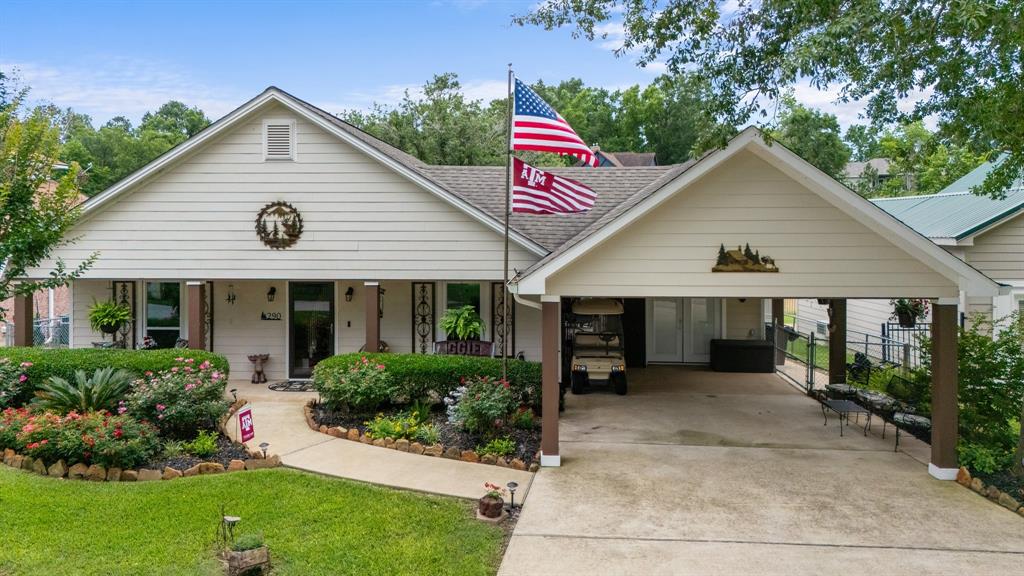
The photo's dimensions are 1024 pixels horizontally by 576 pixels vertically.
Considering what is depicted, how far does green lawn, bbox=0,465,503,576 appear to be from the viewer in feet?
18.9

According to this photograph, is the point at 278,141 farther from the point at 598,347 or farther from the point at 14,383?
the point at 598,347

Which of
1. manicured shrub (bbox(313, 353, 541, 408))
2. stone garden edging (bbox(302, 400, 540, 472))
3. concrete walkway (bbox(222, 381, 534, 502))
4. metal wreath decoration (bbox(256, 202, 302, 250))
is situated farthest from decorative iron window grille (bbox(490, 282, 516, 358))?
concrete walkway (bbox(222, 381, 534, 502))

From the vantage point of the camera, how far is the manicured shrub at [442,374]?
434 inches

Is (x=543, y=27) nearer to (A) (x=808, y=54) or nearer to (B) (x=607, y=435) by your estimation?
(A) (x=808, y=54)

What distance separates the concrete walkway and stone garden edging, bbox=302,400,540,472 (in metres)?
0.10

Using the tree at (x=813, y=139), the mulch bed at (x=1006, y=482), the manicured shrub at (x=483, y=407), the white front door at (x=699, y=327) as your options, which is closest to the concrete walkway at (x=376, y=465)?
the manicured shrub at (x=483, y=407)

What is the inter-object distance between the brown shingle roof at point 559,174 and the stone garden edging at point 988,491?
7.36 meters

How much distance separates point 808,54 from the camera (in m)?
6.89

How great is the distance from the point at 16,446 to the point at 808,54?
10478mm

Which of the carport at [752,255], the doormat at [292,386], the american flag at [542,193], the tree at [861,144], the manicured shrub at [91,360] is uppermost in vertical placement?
the tree at [861,144]

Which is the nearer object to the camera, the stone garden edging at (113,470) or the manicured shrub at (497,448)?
the stone garden edging at (113,470)

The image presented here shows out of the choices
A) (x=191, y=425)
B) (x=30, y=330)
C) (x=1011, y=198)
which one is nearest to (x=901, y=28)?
(x=1011, y=198)

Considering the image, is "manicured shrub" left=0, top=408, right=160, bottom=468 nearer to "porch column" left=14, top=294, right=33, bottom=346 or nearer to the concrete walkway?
the concrete walkway

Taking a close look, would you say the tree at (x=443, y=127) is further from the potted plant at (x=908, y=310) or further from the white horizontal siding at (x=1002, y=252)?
the white horizontal siding at (x=1002, y=252)
